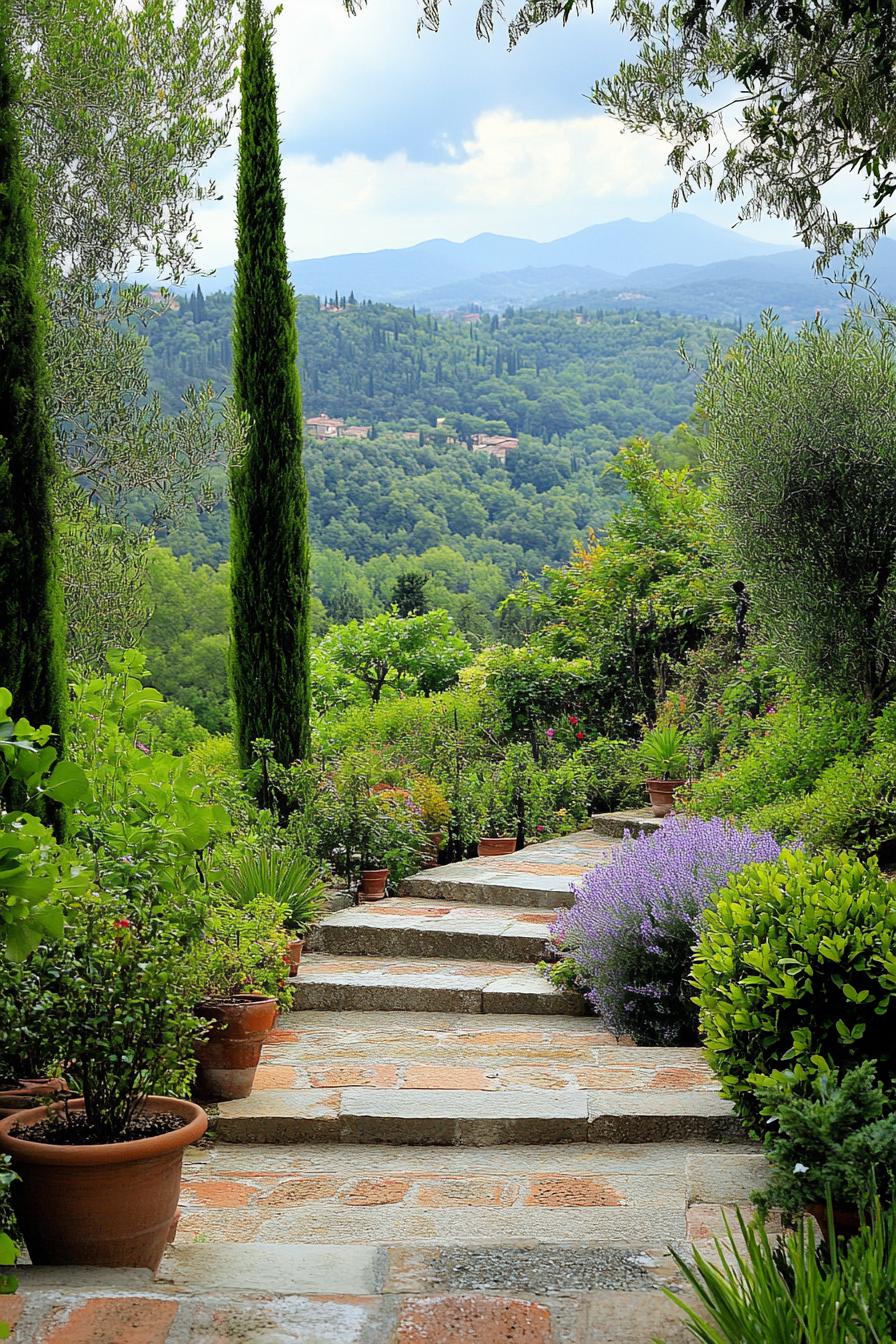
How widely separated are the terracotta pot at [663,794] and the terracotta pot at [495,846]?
4.15ft

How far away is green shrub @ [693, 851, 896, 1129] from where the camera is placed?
3088mm

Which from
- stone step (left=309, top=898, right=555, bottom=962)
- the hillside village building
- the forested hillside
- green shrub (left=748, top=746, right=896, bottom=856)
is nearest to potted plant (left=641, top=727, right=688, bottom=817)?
stone step (left=309, top=898, right=555, bottom=962)

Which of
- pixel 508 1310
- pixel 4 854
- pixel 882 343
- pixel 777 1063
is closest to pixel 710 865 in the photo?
pixel 777 1063

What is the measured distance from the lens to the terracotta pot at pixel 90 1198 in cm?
248

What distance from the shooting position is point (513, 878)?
294 inches

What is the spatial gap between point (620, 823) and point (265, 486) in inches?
149

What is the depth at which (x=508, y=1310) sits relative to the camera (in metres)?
2.18

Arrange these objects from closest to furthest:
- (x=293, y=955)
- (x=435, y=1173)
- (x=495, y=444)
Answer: (x=435, y=1173) → (x=293, y=955) → (x=495, y=444)

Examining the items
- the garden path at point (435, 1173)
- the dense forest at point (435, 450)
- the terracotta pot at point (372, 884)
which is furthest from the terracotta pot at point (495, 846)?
the dense forest at point (435, 450)

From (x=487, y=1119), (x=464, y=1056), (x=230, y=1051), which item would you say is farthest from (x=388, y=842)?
(x=487, y=1119)

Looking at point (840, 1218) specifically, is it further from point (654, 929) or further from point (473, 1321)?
point (654, 929)

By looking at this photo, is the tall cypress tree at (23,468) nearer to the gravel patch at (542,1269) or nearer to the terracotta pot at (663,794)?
the gravel patch at (542,1269)

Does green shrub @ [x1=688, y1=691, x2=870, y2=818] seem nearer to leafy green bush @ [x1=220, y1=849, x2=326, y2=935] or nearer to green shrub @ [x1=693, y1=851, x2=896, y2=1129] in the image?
leafy green bush @ [x1=220, y1=849, x2=326, y2=935]

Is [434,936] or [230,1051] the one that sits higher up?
[230,1051]
